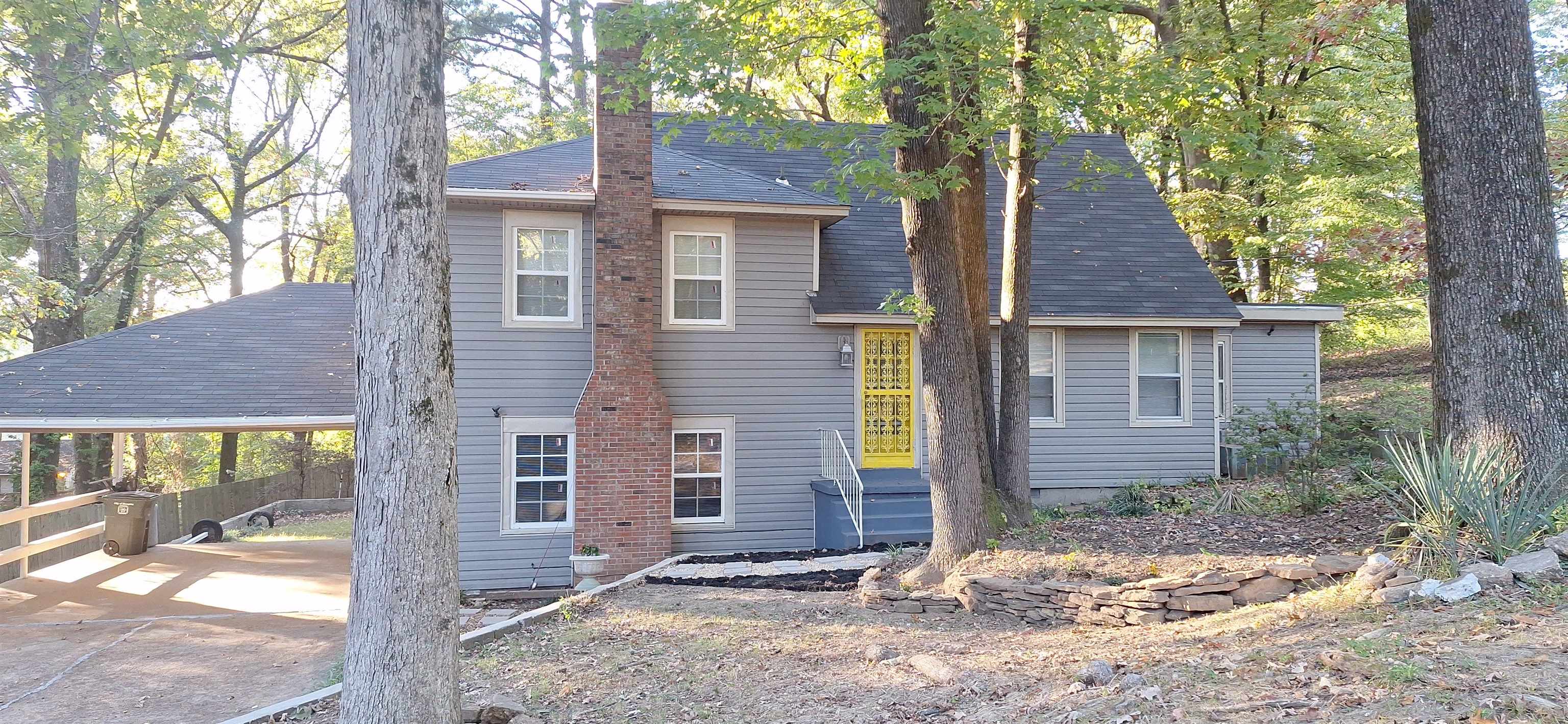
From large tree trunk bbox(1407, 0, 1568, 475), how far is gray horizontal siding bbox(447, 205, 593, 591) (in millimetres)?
9043

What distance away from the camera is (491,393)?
11.4m

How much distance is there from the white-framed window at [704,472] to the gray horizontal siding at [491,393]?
5.02 ft

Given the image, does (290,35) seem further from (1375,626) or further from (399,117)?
A: (1375,626)

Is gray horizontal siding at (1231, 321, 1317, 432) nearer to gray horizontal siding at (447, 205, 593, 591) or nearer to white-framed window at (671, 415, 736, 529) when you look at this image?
white-framed window at (671, 415, 736, 529)

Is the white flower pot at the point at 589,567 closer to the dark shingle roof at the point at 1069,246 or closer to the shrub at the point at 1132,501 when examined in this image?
the dark shingle roof at the point at 1069,246

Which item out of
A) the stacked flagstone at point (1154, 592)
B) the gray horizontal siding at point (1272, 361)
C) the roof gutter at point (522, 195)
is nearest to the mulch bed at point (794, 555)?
the stacked flagstone at point (1154, 592)

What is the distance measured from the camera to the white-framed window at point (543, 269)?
1150 cm

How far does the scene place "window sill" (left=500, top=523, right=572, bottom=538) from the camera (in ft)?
37.2

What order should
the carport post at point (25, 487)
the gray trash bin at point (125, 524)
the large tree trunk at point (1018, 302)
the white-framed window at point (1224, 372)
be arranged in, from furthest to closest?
the gray trash bin at point (125, 524), the white-framed window at point (1224, 372), the carport post at point (25, 487), the large tree trunk at point (1018, 302)

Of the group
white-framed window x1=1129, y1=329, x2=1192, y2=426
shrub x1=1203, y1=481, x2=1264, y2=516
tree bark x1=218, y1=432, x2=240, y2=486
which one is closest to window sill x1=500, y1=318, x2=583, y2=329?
shrub x1=1203, y1=481, x2=1264, y2=516

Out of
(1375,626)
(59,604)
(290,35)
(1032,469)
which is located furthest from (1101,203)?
(290,35)

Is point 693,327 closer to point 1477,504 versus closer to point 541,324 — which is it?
point 541,324

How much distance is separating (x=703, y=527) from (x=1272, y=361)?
32.2ft

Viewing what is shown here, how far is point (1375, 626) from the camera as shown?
452 cm
